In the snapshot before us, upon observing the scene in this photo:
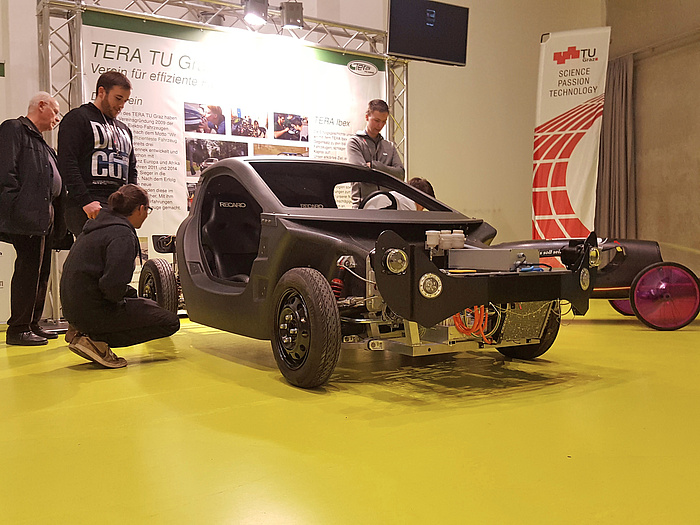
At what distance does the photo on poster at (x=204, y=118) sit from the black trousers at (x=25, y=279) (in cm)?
215

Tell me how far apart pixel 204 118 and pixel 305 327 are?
13.4ft

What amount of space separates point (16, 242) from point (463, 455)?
3894mm

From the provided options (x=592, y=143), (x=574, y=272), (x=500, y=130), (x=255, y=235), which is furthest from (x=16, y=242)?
(x=500, y=130)

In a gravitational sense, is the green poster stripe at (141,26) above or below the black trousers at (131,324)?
above

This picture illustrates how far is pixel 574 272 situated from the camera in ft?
10.6

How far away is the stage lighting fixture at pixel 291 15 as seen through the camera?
273 inches

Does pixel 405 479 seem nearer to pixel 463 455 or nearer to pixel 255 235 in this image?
pixel 463 455

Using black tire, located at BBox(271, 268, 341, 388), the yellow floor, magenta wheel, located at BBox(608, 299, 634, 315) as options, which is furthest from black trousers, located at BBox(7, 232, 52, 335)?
magenta wheel, located at BBox(608, 299, 634, 315)

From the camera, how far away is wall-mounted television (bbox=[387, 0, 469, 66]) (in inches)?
287

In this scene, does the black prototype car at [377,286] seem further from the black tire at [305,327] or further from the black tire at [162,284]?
the black tire at [162,284]

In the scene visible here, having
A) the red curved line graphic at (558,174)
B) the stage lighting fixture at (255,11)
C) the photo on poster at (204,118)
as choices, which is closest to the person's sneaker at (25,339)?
the photo on poster at (204,118)

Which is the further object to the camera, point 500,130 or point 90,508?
point 500,130

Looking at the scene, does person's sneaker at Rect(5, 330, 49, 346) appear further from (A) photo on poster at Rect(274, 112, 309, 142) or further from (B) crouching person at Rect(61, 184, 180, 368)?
(A) photo on poster at Rect(274, 112, 309, 142)

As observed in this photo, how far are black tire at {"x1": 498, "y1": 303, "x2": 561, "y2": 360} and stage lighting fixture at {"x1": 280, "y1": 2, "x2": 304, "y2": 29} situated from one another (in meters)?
4.35
